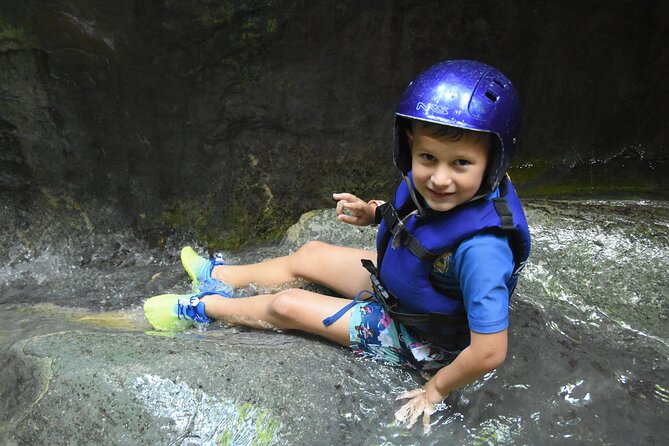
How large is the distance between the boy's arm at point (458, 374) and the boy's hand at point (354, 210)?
0.77m

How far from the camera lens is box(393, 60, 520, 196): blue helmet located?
1.90 meters

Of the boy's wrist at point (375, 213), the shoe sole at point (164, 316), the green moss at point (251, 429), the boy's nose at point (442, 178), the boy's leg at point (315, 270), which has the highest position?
the boy's nose at point (442, 178)

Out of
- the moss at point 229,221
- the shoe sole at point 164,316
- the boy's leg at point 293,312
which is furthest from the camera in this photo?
the moss at point 229,221

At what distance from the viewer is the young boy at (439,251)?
1942 millimetres

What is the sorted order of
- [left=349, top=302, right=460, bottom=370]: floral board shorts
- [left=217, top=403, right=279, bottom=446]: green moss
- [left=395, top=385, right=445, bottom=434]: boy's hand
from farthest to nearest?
[left=349, top=302, right=460, bottom=370]: floral board shorts
[left=395, top=385, right=445, bottom=434]: boy's hand
[left=217, top=403, right=279, bottom=446]: green moss

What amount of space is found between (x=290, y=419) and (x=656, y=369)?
1554 mm

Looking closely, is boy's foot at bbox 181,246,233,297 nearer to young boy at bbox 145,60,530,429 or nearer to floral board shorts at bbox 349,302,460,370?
young boy at bbox 145,60,530,429

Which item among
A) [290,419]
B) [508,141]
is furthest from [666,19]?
[290,419]

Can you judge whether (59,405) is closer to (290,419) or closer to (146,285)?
(290,419)

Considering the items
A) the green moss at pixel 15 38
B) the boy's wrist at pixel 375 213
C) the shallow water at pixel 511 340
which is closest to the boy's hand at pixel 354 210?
the boy's wrist at pixel 375 213

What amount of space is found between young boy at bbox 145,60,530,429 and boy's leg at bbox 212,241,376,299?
3 cm

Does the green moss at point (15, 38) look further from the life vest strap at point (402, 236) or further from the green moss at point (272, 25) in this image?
the life vest strap at point (402, 236)

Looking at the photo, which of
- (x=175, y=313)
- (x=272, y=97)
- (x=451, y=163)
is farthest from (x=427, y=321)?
(x=272, y=97)

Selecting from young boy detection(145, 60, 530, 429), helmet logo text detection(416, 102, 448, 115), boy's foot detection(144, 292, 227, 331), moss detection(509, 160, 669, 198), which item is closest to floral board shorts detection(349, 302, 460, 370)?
young boy detection(145, 60, 530, 429)
